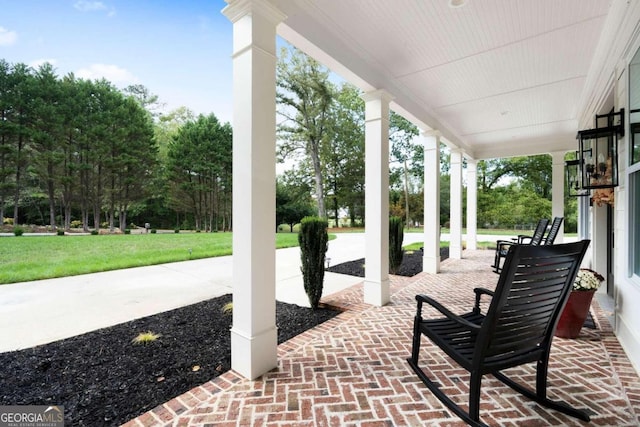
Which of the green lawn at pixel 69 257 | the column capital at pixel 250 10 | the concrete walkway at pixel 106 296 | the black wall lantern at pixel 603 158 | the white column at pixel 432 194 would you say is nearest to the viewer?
the column capital at pixel 250 10

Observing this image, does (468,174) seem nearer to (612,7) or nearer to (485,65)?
(485,65)

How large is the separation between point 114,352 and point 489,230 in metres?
22.0

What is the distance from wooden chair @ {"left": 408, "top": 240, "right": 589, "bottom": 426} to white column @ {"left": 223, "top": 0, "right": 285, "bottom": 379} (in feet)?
4.05

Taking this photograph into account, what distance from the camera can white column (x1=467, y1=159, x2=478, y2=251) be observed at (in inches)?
329

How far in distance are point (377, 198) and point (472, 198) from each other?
250 inches

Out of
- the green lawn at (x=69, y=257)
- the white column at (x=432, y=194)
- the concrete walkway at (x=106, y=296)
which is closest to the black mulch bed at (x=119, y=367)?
the concrete walkway at (x=106, y=296)

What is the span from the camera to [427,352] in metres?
2.30

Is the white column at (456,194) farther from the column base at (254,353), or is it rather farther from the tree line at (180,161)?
the tree line at (180,161)

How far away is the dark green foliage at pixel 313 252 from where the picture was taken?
11.0 feet

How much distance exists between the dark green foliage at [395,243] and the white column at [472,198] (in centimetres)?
445

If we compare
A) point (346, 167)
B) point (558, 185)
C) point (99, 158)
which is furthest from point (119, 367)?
point (346, 167)

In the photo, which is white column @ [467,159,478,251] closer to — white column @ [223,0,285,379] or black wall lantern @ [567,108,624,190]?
black wall lantern @ [567,108,624,190]

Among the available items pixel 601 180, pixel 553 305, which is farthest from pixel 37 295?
pixel 601 180

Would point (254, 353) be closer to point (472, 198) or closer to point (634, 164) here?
point (634, 164)
